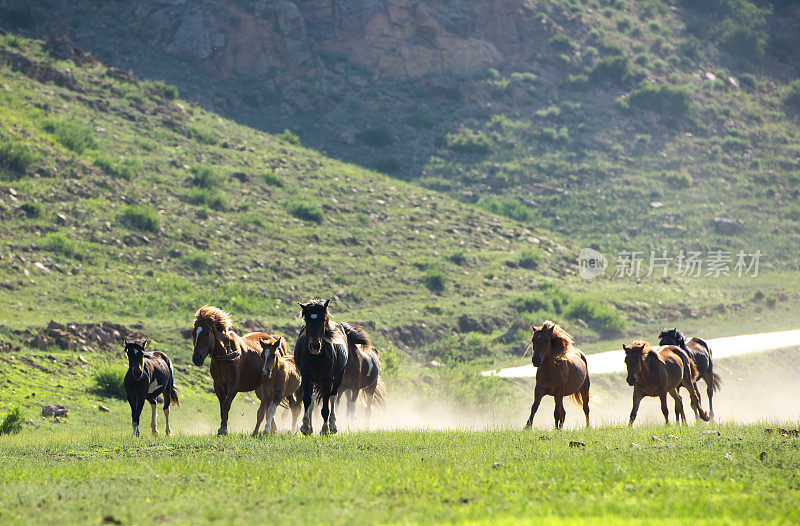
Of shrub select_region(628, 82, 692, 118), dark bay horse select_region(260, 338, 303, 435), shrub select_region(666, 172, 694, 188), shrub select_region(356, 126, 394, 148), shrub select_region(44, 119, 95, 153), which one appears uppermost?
shrub select_region(628, 82, 692, 118)

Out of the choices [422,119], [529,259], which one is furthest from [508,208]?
[422,119]

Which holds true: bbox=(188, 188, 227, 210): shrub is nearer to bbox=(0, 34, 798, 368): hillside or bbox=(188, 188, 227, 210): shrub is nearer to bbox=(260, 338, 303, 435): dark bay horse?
bbox=(0, 34, 798, 368): hillside

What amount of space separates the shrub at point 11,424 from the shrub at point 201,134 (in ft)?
118

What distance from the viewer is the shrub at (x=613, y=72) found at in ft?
254

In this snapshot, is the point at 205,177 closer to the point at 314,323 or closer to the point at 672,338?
the point at 672,338

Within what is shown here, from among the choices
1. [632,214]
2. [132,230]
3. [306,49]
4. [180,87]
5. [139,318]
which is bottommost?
[139,318]

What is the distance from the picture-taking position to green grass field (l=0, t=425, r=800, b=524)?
9.34 m

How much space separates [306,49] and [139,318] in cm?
4485

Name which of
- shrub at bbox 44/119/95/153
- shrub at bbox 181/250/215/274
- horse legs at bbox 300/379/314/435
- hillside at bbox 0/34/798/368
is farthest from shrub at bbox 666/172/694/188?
horse legs at bbox 300/379/314/435

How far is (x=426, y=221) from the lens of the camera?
52188 millimetres

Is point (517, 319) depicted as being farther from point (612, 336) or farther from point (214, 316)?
point (214, 316)

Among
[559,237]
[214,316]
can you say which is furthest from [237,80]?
[214,316]

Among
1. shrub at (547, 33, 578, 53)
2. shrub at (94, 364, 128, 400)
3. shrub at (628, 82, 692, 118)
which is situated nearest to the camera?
shrub at (94, 364, 128, 400)

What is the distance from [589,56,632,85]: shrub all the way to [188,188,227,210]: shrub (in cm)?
4337
